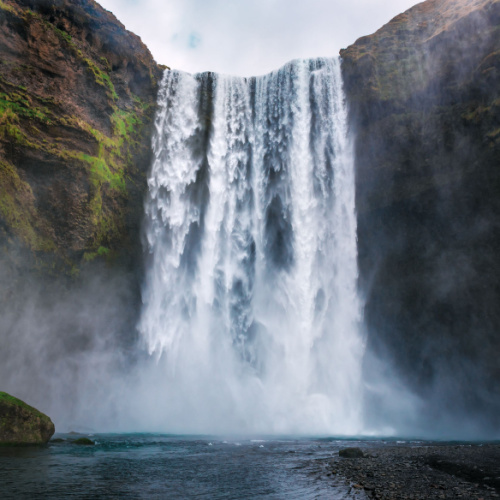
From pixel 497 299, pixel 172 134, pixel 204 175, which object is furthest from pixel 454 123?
pixel 172 134

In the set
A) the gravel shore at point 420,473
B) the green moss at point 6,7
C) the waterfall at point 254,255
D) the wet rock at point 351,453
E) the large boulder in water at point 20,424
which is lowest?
the gravel shore at point 420,473

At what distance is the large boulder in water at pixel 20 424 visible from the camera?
1030 centimetres

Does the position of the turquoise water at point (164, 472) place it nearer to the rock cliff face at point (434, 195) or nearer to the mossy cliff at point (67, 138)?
the mossy cliff at point (67, 138)

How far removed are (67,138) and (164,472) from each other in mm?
15346

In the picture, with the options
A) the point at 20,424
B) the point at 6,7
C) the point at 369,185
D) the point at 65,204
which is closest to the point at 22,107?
the point at 65,204

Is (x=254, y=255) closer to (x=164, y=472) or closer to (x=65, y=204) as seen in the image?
(x=65, y=204)

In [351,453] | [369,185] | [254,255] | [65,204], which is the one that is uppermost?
[369,185]

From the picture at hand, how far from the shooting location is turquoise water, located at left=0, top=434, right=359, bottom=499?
593cm

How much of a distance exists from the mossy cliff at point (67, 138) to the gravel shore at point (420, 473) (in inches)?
554

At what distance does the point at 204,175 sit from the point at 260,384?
10941mm

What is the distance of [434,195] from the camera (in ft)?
65.3

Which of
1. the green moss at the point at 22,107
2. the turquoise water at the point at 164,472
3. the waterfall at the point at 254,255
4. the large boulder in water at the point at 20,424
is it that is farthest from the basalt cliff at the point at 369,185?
the turquoise water at the point at 164,472

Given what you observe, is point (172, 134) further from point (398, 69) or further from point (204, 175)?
point (398, 69)

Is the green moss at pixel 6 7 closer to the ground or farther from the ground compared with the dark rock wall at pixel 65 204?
farther from the ground
